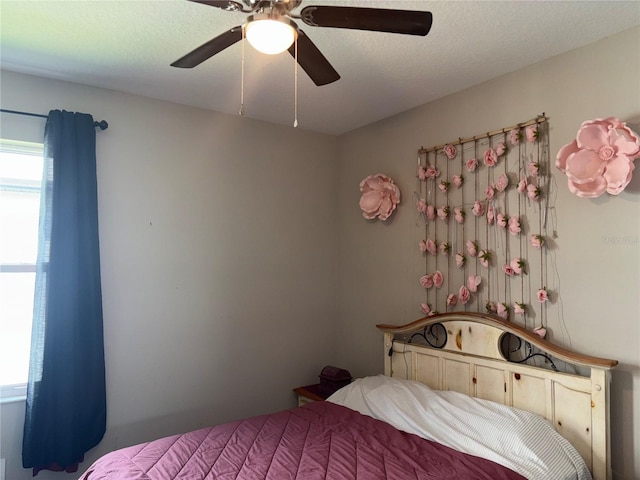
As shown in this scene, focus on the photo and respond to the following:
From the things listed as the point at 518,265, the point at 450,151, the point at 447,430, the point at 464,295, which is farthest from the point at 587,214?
the point at 447,430

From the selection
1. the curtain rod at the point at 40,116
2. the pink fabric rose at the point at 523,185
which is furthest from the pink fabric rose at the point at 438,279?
the curtain rod at the point at 40,116

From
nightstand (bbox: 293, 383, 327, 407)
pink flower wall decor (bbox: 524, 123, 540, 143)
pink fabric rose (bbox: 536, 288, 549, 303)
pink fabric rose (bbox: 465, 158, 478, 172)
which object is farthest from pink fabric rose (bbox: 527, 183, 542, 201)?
nightstand (bbox: 293, 383, 327, 407)

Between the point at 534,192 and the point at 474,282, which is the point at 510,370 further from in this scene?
the point at 534,192

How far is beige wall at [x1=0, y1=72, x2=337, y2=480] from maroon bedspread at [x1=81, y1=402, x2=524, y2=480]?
763 millimetres

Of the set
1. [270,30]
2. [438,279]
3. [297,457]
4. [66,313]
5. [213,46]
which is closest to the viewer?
[270,30]

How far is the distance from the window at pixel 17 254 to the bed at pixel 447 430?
3.07 feet

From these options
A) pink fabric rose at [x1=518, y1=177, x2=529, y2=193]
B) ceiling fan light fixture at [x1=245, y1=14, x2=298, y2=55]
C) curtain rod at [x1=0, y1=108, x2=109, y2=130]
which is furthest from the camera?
curtain rod at [x1=0, y1=108, x2=109, y2=130]

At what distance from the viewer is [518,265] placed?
2.35m

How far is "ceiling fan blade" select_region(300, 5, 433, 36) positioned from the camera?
1.35 m

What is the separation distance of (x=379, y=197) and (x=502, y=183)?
974mm

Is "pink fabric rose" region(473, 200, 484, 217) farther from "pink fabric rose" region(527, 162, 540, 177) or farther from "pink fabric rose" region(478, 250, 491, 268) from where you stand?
"pink fabric rose" region(527, 162, 540, 177)

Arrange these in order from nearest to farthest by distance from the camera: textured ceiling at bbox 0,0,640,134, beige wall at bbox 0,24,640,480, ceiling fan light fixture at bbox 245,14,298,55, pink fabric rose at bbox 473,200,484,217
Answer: ceiling fan light fixture at bbox 245,14,298,55 < textured ceiling at bbox 0,0,640,134 < beige wall at bbox 0,24,640,480 < pink fabric rose at bbox 473,200,484,217

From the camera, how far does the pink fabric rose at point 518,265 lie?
2.35 m

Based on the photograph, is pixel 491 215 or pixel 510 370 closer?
pixel 510 370
